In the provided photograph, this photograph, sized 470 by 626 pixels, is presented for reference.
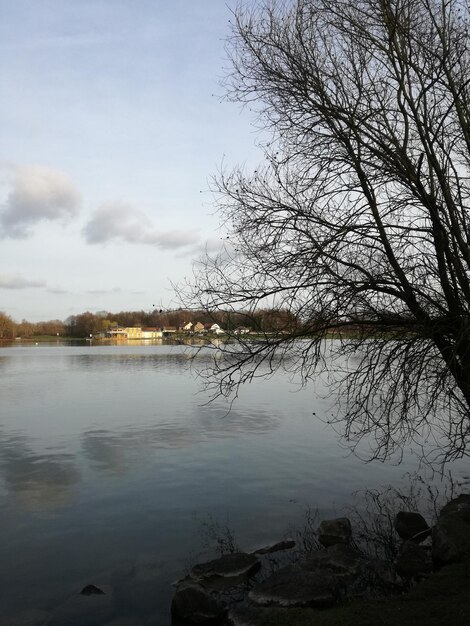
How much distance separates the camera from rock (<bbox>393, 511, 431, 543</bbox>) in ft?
30.7

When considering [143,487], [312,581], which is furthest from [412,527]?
[143,487]

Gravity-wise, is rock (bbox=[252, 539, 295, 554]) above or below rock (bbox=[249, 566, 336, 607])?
below

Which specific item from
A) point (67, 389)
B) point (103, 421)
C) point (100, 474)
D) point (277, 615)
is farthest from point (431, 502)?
point (67, 389)

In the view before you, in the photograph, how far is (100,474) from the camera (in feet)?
44.3

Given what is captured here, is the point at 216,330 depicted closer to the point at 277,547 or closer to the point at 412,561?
the point at 277,547

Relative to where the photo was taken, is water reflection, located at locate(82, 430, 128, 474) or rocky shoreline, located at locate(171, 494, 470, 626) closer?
rocky shoreline, located at locate(171, 494, 470, 626)

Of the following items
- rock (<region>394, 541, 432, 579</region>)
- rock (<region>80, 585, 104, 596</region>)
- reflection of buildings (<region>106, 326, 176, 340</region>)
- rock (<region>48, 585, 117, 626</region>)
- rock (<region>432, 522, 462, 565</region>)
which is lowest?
rock (<region>48, 585, 117, 626</region>)

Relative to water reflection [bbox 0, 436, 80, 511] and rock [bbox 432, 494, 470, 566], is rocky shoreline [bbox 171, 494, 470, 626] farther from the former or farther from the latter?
water reflection [bbox 0, 436, 80, 511]

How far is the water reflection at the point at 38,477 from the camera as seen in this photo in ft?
37.8

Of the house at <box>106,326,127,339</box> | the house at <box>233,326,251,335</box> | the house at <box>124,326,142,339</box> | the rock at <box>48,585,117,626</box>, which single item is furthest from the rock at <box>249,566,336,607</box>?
the house at <box>106,326,127,339</box>

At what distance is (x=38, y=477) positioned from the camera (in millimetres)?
13133

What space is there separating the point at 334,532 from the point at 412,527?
4.78 ft

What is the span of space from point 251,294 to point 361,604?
4770 mm

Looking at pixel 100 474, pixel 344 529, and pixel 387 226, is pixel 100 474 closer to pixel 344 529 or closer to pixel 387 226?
pixel 344 529
